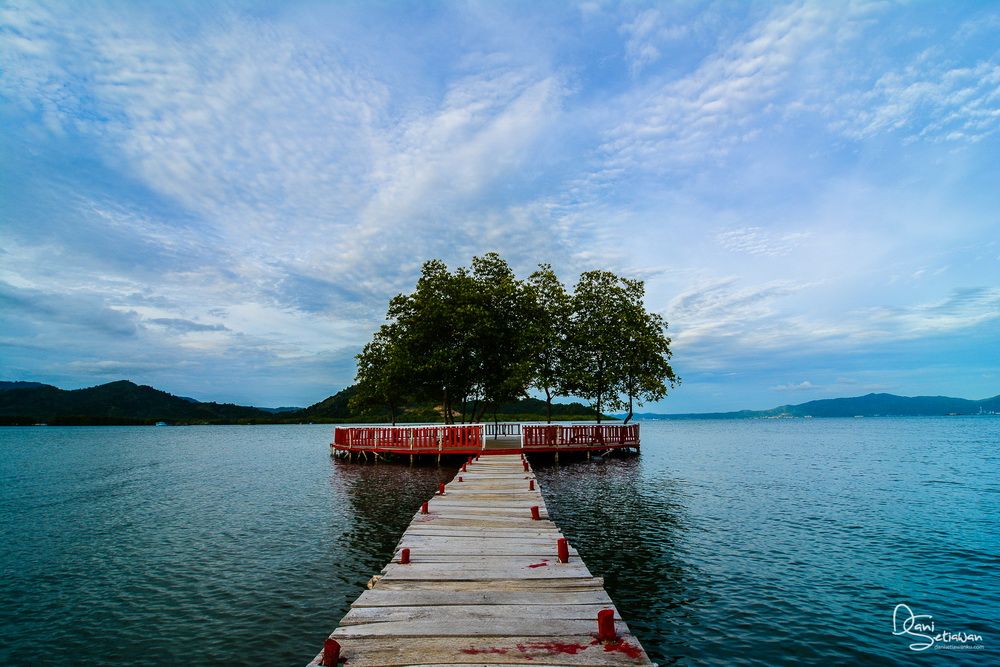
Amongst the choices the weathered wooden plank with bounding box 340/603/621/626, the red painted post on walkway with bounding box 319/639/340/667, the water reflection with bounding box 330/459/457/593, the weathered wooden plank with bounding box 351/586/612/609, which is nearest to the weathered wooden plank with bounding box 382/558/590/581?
the weathered wooden plank with bounding box 351/586/612/609

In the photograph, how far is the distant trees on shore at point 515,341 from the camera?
4150cm

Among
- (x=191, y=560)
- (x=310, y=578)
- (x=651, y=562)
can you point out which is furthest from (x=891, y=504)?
(x=191, y=560)

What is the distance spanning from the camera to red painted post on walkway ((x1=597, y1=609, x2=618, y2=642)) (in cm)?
581

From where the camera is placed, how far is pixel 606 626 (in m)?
5.84

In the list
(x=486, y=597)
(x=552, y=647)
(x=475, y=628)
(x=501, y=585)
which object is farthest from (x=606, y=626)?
(x=501, y=585)

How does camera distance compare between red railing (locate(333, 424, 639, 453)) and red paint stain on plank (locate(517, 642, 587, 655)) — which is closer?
red paint stain on plank (locate(517, 642, 587, 655))

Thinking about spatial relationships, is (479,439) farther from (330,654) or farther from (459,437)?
(330,654)

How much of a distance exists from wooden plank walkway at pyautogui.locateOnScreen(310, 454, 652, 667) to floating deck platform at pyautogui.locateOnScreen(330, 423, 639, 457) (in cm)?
2342

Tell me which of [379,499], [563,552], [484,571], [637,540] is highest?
[563,552]

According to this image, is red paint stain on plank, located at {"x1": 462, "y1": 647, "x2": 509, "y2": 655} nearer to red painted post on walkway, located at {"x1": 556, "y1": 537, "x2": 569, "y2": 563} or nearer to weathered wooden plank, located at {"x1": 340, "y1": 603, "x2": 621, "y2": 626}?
weathered wooden plank, located at {"x1": 340, "y1": 603, "x2": 621, "y2": 626}

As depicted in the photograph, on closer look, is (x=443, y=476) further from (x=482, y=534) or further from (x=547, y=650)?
(x=547, y=650)

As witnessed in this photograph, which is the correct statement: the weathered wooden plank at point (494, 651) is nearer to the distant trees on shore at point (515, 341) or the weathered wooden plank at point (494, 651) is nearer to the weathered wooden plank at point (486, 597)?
the weathered wooden plank at point (486, 597)

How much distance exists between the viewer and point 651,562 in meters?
14.0

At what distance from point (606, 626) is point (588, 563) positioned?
846 centimetres
